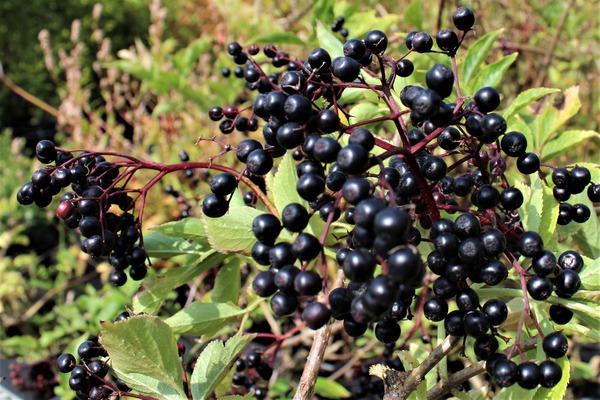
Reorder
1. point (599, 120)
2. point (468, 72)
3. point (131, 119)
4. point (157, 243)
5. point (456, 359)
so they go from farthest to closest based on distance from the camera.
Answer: point (131, 119), point (599, 120), point (456, 359), point (468, 72), point (157, 243)

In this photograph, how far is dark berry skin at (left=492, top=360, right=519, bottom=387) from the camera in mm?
533

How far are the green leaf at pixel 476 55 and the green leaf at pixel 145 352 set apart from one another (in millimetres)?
773

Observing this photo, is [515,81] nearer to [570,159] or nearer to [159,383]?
[570,159]

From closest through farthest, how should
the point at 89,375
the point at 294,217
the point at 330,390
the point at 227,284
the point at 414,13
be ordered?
the point at 294,217
the point at 89,375
the point at 227,284
the point at 330,390
the point at 414,13

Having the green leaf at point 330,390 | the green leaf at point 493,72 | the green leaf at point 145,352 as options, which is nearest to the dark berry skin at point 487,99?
the green leaf at point 145,352

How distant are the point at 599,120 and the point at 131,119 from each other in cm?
260

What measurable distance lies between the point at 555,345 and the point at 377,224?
0.93 feet

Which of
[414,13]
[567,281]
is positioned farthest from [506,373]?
[414,13]

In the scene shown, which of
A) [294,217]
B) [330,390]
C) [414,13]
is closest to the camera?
[294,217]

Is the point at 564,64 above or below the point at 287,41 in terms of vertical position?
below

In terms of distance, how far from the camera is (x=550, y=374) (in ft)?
1.80

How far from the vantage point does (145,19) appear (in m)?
7.36

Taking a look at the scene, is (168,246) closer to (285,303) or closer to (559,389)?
(285,303)

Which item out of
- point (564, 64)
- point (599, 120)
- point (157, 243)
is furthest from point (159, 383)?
point (599, 120)
